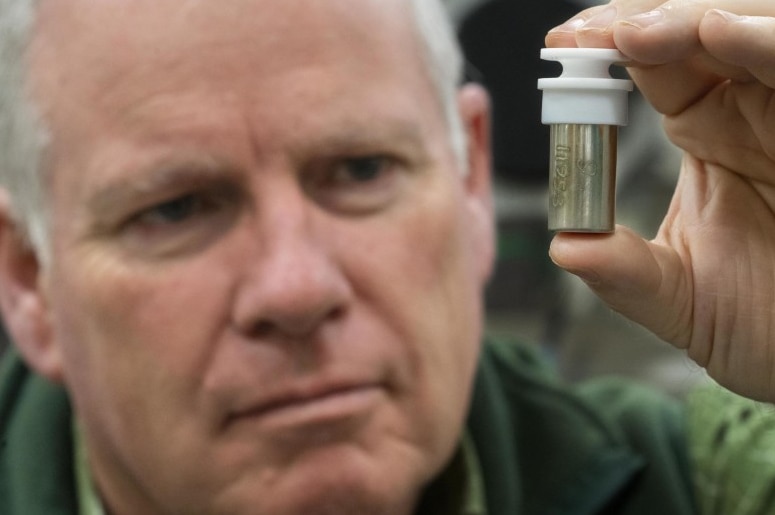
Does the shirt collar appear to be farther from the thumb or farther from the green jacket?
the thumb

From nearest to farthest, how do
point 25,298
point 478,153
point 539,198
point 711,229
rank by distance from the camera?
point 711,229 < point 25,298 < point 478,153 < point 539,198

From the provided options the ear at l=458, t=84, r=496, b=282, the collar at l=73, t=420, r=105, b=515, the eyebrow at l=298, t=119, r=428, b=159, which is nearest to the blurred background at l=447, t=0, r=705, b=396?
the ear at l=458, t=84, r=496, b=282

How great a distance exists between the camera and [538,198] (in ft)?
9.91

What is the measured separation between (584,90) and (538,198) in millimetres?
2157

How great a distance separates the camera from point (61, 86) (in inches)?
57.1

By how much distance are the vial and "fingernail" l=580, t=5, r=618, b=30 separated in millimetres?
38

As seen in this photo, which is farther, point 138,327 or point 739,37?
point 138,327

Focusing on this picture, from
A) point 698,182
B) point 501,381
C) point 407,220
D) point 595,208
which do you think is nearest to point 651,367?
point 501,381

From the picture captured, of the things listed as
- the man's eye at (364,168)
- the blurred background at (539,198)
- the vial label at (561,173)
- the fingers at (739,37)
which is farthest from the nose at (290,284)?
the blurred background at (539,198)

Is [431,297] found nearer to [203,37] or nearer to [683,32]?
[203,37]

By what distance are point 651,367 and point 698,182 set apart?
195 centimetres

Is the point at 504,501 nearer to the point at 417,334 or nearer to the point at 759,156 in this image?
the point at 417,334

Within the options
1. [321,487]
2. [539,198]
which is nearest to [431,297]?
[321,487]

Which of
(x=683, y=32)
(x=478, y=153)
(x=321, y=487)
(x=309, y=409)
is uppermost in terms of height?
(x=683, y=32)
